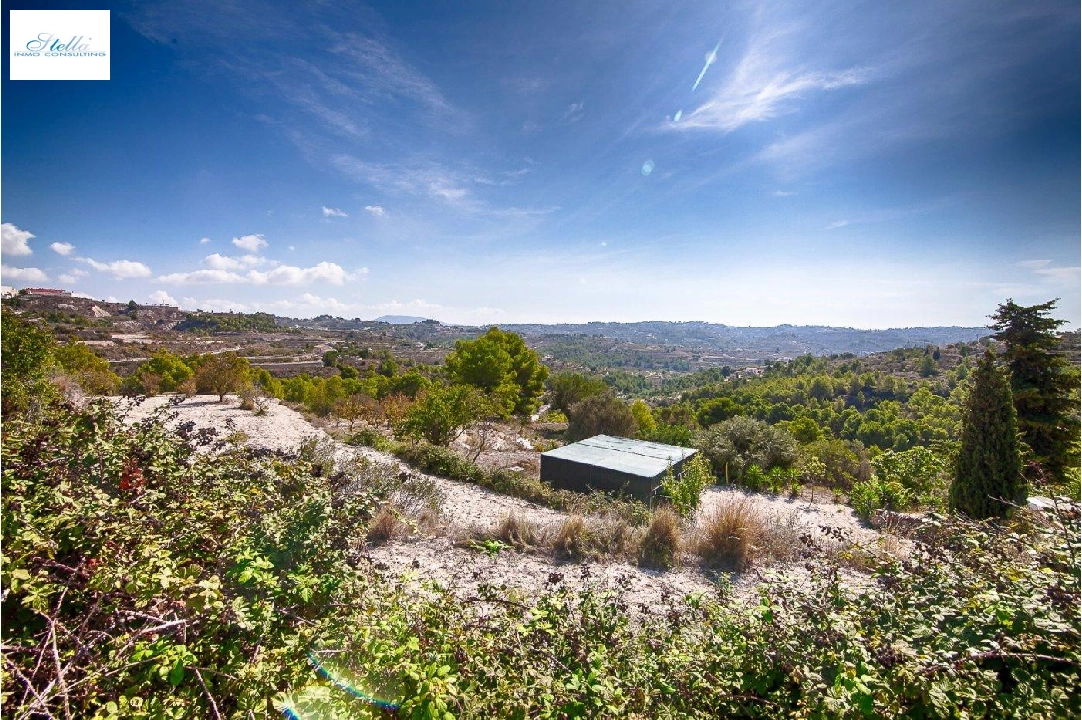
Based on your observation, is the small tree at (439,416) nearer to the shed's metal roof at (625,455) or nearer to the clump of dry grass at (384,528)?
the shed's metal roof at (625,455)

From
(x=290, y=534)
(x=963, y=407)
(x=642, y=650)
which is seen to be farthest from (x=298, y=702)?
(x=963, y=407)

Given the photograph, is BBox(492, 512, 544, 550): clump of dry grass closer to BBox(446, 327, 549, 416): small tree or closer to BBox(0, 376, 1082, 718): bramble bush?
BBox(0, 376, 1082, 718): bramble bush

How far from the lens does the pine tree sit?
714 cm

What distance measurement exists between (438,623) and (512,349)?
21.2 m

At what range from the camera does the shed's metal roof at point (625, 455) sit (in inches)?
346

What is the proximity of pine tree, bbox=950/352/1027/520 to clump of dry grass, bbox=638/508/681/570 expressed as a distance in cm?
515

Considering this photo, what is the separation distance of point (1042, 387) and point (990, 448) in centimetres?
553

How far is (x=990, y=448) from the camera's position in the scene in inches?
286

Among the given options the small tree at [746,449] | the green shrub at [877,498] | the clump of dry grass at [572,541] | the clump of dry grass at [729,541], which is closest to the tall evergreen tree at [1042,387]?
the green shrub at [877,498]

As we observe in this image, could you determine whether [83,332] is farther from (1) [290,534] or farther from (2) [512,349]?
(1) [290,534]

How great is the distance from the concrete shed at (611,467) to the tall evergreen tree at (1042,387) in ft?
25.5

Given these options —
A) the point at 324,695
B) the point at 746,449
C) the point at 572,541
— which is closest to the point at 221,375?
the point at 572,541

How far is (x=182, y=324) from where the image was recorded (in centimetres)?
5444

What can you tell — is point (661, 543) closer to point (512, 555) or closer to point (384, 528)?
point (512, 555)
